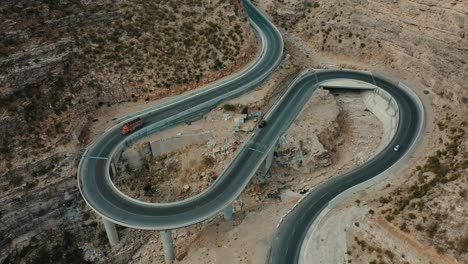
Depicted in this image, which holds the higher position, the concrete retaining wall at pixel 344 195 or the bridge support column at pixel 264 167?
the concrete retaining wall at pixel 344 195

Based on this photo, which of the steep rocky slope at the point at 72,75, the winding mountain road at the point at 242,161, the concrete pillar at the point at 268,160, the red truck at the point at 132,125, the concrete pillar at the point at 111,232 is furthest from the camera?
the red truck at the point at 132,125

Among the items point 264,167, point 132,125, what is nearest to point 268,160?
point 264,167

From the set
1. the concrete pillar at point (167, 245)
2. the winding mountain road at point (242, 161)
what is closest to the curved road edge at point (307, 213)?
the winding mountain road at point (242, 161)

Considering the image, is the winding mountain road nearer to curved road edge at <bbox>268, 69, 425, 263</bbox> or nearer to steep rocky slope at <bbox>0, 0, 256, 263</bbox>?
curved road edge at <bbox>268, 69, 425, 263</bbox>

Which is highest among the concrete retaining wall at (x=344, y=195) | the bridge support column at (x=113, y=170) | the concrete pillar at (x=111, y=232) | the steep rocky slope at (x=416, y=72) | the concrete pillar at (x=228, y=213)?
the steep rocky slope at (x=416, y=72)

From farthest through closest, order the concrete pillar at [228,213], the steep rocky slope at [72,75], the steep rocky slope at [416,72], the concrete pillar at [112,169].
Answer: the concrete pillar at [112,169]
the concrete pillar at [228,213]
the steep rocky slope at [72,75]
the steep rocky slope at [416,72]

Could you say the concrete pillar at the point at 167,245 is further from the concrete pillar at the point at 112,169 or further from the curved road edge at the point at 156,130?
the concrete pillar at the point at 112,169

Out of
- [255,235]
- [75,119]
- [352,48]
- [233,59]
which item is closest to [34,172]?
[75,119]
